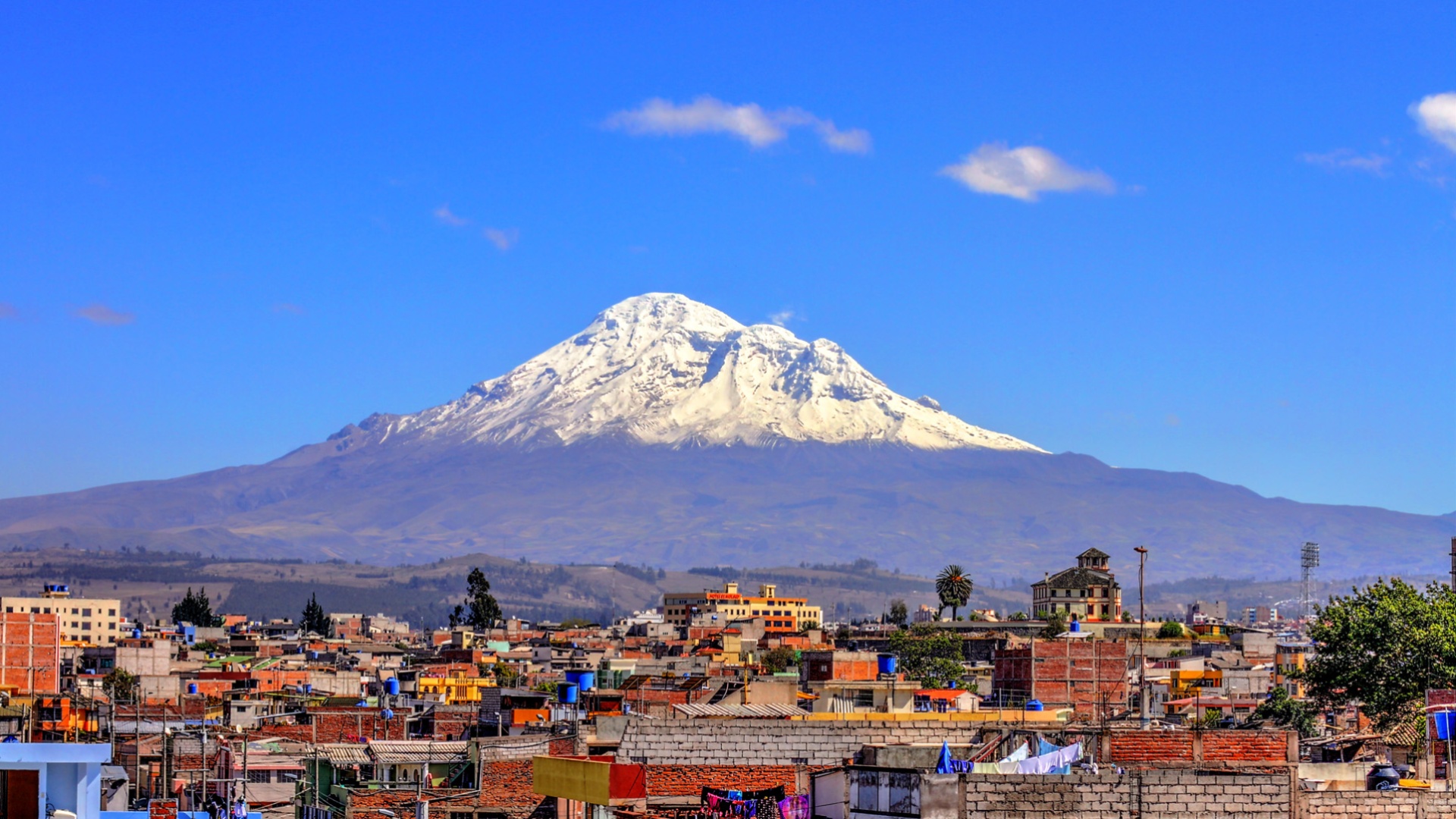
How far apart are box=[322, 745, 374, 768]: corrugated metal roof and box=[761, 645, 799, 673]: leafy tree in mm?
73179

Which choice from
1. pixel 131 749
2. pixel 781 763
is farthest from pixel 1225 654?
pixel 781 763

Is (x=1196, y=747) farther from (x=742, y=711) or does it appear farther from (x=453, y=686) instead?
(x=453, y=686)

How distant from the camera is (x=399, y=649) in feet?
598

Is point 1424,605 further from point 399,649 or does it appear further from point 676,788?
point 399,649

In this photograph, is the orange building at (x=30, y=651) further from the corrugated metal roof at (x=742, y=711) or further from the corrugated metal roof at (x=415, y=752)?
the corrugated metal roof at (x=742, y=711)

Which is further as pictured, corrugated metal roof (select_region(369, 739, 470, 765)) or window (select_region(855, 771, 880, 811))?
corrugated metal roof (select_region(369, 739, 470, 765))

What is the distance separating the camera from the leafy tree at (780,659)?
388 feet

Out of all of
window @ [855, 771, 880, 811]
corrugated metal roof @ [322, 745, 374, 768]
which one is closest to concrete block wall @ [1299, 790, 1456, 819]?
window @ [855, 771, 880, 811]

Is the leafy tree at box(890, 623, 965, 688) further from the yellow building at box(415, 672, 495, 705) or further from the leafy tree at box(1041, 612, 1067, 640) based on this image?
the yellow building at box(415, 672, 495, 705)

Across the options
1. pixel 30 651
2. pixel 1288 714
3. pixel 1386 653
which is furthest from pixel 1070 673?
pixel 30 651

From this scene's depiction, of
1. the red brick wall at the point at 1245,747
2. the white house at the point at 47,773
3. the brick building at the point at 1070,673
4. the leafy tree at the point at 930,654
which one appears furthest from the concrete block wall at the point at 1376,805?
the leafy tree at the point at 930,654

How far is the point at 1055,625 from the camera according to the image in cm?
16512

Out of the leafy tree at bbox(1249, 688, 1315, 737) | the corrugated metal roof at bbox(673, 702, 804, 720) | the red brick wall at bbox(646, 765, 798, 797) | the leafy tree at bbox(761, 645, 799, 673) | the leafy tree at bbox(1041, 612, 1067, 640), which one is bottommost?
the leafy tree at bbox(761, 645, 799, 673)

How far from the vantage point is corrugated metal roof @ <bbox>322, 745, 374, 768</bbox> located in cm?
3719
